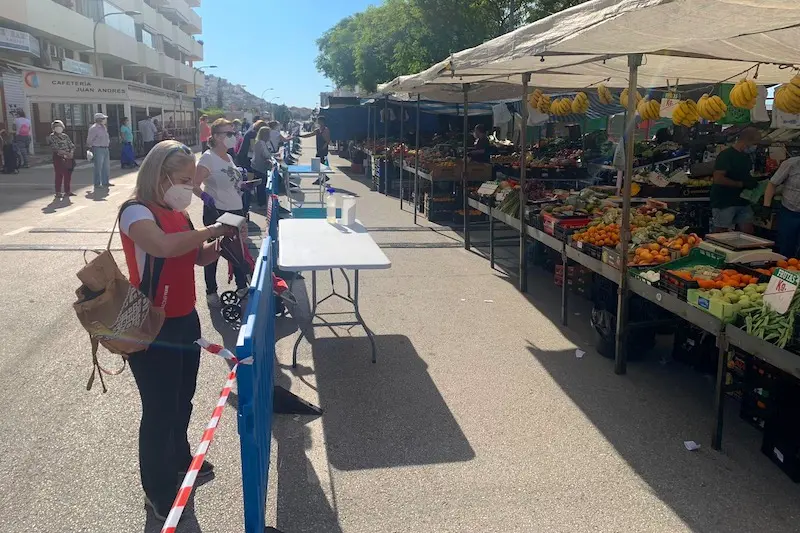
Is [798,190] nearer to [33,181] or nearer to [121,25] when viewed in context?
[33,181]

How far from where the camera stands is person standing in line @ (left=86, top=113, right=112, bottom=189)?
16766mm

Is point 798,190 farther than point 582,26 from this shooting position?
Yes

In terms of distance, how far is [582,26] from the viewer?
14.5ft

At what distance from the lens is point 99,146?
1717cm

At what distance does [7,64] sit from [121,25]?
63.9 feet

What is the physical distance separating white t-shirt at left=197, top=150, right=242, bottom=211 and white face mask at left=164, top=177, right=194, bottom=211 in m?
3.70

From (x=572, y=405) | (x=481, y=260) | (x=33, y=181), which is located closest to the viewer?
(x=572, y=405)

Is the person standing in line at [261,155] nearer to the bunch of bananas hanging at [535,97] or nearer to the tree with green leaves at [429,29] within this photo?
the bunch of bananas hanging at [535,97]

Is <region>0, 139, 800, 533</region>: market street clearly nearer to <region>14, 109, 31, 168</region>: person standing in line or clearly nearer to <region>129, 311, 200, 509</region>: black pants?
<region>129, 311, 200, 509</region>: black pants

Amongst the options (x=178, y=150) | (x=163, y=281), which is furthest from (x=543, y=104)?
(x=163, y=281)

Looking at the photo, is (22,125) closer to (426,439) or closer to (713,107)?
(713,107)

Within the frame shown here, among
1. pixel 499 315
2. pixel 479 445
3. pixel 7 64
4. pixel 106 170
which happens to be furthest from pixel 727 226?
pixel 7 64

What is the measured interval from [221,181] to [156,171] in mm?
3832

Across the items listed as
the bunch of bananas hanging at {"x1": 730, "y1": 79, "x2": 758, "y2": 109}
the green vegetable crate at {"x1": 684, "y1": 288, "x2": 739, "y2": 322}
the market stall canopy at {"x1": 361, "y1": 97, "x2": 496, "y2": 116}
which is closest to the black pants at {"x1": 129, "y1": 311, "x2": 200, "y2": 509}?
the green vegetable crate at {"x1": 684, "y1": 288, "x2": 739, "y2": 322}
